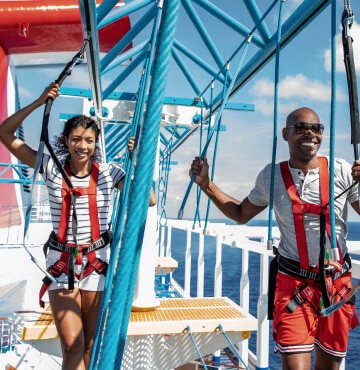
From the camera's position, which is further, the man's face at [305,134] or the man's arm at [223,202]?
the man's arm at [223,202]

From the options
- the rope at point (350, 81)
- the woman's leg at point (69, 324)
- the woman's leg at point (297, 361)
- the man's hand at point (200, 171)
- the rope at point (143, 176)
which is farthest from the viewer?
the man's hand at point (200, 171)

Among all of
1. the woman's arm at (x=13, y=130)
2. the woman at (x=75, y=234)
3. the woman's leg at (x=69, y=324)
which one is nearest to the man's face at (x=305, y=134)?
the woman at (x=75, y=234)

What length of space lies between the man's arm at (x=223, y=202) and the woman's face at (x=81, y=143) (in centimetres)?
42

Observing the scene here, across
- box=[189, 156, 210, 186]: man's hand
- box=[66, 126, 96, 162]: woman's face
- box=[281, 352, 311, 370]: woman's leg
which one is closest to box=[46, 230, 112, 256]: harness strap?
box=[66, 126, 96, 162]: woman's face

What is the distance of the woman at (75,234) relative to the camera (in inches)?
62.0

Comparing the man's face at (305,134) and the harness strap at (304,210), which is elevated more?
the man's face at (305,134)

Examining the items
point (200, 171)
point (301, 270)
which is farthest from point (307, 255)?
point (200, 171)

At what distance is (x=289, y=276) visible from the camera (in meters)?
1.49

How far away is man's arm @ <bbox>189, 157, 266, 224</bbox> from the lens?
170cm

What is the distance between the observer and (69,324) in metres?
1.57

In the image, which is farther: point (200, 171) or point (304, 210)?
point (200, 171)

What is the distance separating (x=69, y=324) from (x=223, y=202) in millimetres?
758

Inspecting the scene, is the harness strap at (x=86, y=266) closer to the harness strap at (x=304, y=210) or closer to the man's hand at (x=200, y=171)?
the man's hand at (x=200, y=171)

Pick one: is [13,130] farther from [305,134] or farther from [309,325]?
[309,325]
